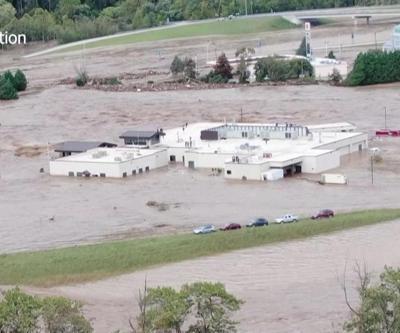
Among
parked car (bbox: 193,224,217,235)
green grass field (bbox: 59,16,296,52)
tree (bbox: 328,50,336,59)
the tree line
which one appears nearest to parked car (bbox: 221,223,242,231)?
parked car (bbox: 193,224,217,235)

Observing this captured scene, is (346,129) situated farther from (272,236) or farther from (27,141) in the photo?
(272,236)

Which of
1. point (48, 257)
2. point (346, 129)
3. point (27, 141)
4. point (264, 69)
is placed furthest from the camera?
point (264, 69)

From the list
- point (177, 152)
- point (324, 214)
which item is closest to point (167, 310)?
point (324, 214)

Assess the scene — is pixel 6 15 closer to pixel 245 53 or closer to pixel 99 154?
pixel 245 53

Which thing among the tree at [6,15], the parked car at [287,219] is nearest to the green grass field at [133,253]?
the parked car at [287,219]

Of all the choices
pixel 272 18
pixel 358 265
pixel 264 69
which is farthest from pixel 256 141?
pixel 272 18

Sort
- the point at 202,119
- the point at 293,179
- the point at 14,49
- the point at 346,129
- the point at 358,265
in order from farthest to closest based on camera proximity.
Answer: the point at 14,49
the point at 202,119
the point at 346,129
the point at 293,179
the point at 358,265

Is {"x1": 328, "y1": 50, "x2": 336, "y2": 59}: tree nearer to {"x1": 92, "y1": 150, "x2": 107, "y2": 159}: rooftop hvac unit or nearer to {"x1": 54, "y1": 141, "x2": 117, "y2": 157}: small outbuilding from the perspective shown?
{"x1": 54, "y1": 141, "x2": 117, "y2": 157}: small outbuilding

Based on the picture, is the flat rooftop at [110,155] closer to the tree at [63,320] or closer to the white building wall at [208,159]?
the white building wall at [208,159]
